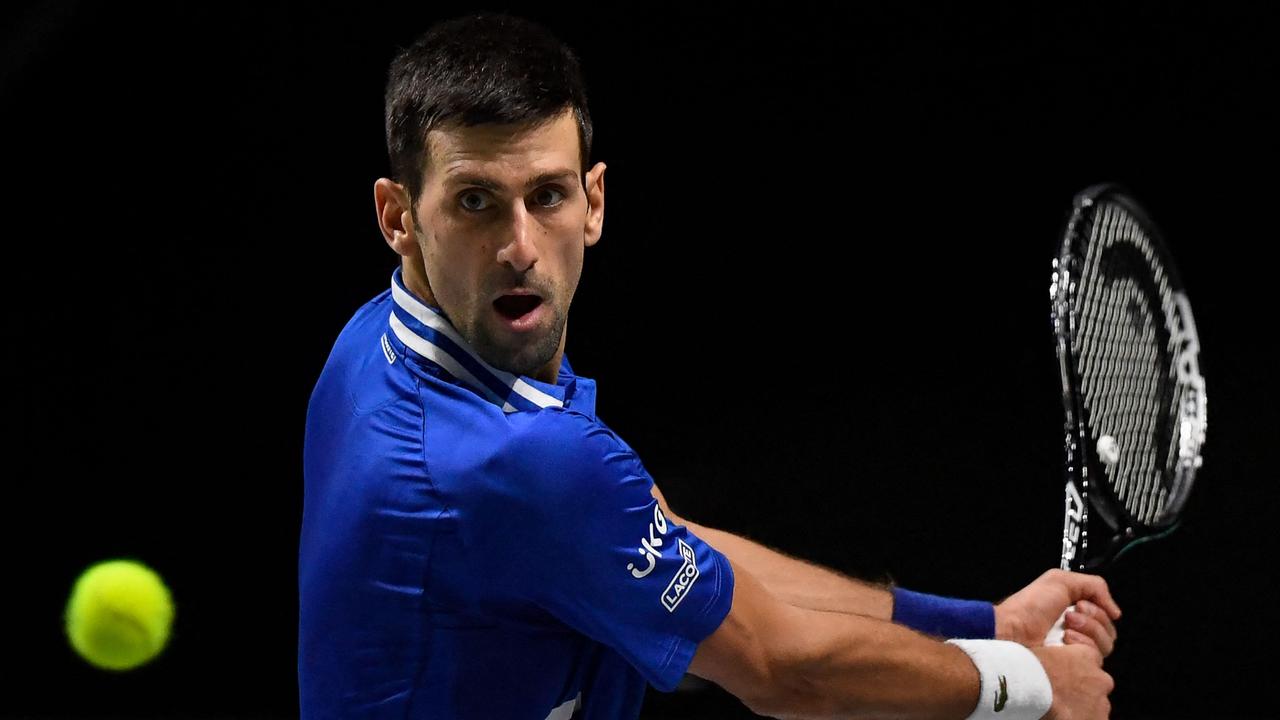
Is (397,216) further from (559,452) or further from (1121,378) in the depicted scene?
(1121,378)

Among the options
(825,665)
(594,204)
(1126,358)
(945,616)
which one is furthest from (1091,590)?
(594,204)

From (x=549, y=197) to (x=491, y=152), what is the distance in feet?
0.37

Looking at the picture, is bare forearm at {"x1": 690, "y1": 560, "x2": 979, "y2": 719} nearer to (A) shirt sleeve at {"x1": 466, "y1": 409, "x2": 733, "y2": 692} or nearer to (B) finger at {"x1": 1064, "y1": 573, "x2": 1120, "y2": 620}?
(A) shirt sleeve at {"x1": 466, "y1": 409, "x2": 733, "y2": 692}

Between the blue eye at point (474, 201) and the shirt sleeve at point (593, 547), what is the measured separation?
263 millimetres

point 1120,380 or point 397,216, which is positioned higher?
point 397,216

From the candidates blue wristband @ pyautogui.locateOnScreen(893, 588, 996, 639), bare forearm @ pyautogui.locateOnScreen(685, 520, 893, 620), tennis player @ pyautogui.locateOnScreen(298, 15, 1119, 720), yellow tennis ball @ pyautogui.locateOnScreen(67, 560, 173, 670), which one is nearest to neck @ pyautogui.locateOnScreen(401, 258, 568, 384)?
tennis player @ pyautogui.locateOnScreen(298, 15, 1119, 720)

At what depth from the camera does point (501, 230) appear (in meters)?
1.81

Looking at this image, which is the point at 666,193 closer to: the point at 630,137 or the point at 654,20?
the point at 630,137

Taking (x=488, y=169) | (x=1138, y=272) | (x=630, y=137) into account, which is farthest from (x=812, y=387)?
(x=488, y=169)

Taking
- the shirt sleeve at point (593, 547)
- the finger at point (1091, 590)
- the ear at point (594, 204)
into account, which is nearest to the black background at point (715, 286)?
the finger at point (1091, 590)

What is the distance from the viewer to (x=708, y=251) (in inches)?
161

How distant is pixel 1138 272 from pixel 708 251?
1.37 m

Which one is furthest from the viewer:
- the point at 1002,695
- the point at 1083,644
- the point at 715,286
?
the point at 715,286

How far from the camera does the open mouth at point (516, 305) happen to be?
1.86 metres
